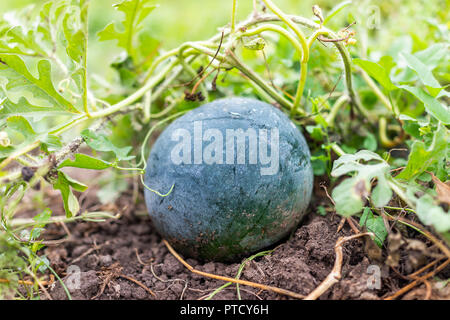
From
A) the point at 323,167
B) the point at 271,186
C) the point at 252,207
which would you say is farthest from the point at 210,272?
the point at 323,167

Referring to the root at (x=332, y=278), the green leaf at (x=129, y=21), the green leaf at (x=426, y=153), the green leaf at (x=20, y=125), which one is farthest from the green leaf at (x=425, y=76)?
the green leaf at (x=20, y=125)

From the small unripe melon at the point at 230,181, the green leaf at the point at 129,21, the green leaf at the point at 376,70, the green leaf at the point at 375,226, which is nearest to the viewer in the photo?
the green leaf at the point at 375,226

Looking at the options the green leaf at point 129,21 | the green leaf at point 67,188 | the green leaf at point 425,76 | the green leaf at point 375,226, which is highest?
the green leaf at point 129,21

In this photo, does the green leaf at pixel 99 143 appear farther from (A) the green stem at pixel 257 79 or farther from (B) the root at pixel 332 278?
(B) the root at pixel 332 278

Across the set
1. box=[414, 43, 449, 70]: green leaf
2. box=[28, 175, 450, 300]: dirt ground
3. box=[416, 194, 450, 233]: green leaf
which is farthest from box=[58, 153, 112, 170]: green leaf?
box=[414, 43, 449, 70]: green leaf

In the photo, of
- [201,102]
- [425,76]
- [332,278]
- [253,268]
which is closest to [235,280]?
[253,268]

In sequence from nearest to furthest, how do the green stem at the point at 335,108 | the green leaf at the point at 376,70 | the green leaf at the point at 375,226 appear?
the green leaf at the point at 375,226
the green leaf at the point at 376,70
the green stem at the point at 335,108
